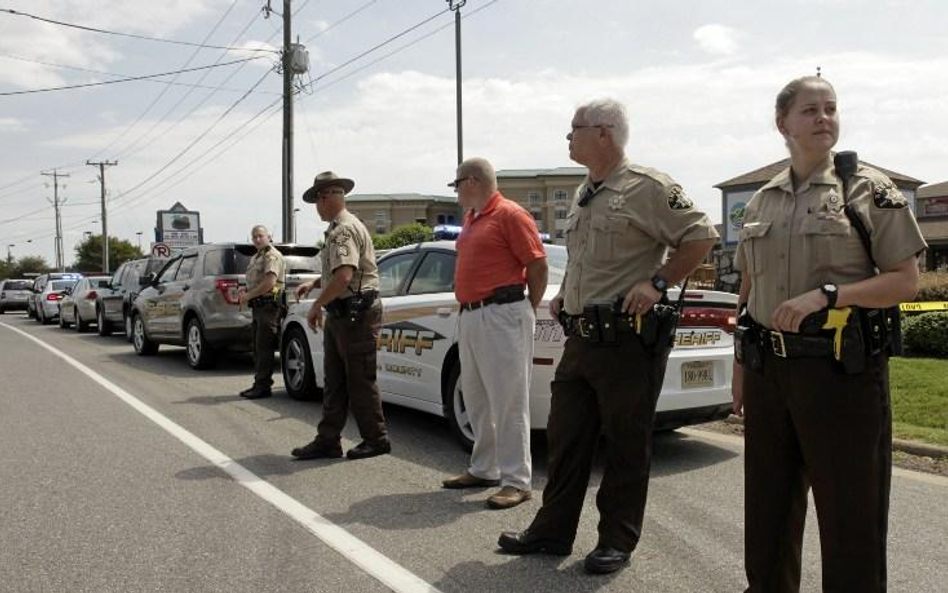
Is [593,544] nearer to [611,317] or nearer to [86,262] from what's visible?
[611,317]

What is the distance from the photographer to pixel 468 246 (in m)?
4.66

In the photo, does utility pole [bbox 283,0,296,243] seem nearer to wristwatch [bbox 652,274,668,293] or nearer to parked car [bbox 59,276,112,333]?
parked car [bbox 59,276,112,333]

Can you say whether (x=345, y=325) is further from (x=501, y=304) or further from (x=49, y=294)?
(x=49, y=294)

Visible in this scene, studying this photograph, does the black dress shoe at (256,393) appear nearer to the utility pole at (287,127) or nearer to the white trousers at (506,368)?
the white trousers at (506,368)

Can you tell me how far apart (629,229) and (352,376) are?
2666 mm

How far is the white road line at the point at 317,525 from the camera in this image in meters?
3.55

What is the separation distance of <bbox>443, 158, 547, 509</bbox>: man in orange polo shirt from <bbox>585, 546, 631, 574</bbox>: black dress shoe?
1.02 meters

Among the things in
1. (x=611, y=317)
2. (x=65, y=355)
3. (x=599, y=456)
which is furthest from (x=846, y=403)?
(x=65, y=355)

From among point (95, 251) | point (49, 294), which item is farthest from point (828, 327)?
point (95, 251)

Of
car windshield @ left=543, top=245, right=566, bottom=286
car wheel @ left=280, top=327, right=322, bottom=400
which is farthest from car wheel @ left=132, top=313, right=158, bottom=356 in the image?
car windshield @ left=543, top=245, right=566, bottom=286

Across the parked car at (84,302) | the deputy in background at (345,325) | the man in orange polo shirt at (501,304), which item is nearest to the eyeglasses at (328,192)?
the deputy in background at (345,325)

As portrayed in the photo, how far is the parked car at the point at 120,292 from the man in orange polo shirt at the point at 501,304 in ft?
43.5

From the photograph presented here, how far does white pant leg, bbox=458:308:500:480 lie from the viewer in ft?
15.3

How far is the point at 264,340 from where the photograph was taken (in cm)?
858
